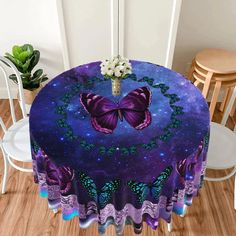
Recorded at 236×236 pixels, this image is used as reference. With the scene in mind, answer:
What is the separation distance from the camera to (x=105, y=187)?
4.00ft

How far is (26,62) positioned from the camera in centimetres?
232

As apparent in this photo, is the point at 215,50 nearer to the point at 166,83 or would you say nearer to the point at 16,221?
the point at 166,83

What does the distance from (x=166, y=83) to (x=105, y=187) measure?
2.57 ft

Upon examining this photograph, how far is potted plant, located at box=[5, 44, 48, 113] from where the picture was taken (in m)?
2.32

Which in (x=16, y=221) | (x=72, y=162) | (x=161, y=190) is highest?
(x=72, y=162)

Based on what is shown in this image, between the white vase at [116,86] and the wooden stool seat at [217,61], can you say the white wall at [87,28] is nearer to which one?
the wooden stool seat at [217,61]

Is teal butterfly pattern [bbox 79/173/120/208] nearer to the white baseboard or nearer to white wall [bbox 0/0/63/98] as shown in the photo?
white wall [bbox 0/0/63/98]

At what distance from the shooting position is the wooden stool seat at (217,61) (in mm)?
2197

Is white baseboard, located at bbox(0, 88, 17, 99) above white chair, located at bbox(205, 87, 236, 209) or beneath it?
beneath

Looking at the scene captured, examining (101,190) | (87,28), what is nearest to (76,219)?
(101,190)

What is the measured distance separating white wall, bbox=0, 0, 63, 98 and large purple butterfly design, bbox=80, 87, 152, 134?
3.87 ft

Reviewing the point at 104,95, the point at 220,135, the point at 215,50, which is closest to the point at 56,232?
the point at 104,95

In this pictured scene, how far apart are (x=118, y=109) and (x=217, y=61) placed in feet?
4.01

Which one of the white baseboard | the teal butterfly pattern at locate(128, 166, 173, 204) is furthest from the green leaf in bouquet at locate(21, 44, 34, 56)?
the teal butterfly pattern at locate(128, 166, 173, 204)
